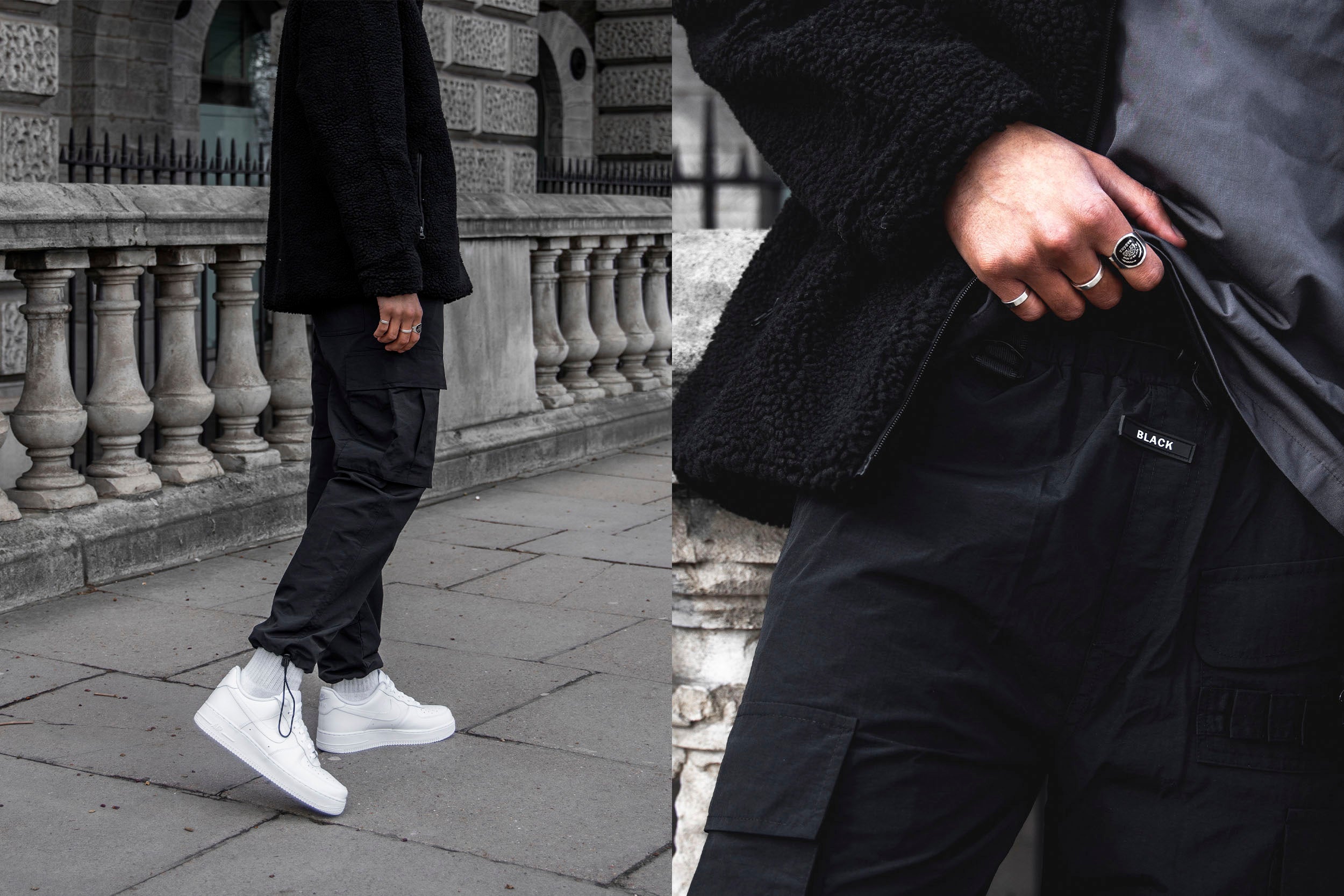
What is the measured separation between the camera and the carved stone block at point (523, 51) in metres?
9.15

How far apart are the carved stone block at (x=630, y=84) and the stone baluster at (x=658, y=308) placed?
7366 millimetres

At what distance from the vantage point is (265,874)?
2770 mm

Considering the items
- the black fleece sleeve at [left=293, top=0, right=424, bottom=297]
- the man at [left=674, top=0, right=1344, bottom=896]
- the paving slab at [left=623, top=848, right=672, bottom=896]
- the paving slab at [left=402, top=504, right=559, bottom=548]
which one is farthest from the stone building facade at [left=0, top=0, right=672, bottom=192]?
the man at [left=674, top=0, right=1344, bottom=896]

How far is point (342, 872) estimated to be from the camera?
9.17 ft

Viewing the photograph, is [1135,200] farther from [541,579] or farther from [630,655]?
[541,579]

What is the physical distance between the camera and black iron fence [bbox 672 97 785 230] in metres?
1.44

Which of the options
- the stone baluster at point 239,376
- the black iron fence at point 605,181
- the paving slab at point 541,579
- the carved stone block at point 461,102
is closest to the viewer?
the paving slab at point 541,579

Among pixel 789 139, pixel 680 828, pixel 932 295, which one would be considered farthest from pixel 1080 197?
pixel 680 828

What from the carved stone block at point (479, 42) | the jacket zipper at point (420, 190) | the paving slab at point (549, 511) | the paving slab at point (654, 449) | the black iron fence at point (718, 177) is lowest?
the paving slab at point (549, 511)

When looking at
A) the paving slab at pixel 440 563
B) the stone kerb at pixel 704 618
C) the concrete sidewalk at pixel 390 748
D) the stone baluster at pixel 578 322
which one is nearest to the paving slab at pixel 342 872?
the concrete sidewalk at pixel 390 748

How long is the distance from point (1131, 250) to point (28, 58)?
6142 millimetres

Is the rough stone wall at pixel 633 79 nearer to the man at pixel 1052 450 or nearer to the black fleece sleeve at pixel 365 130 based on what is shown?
the black fleece sleeve at pixel 365 130

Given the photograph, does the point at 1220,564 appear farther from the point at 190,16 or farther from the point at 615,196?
the point at 190,16

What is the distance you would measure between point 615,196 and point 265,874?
567cm
